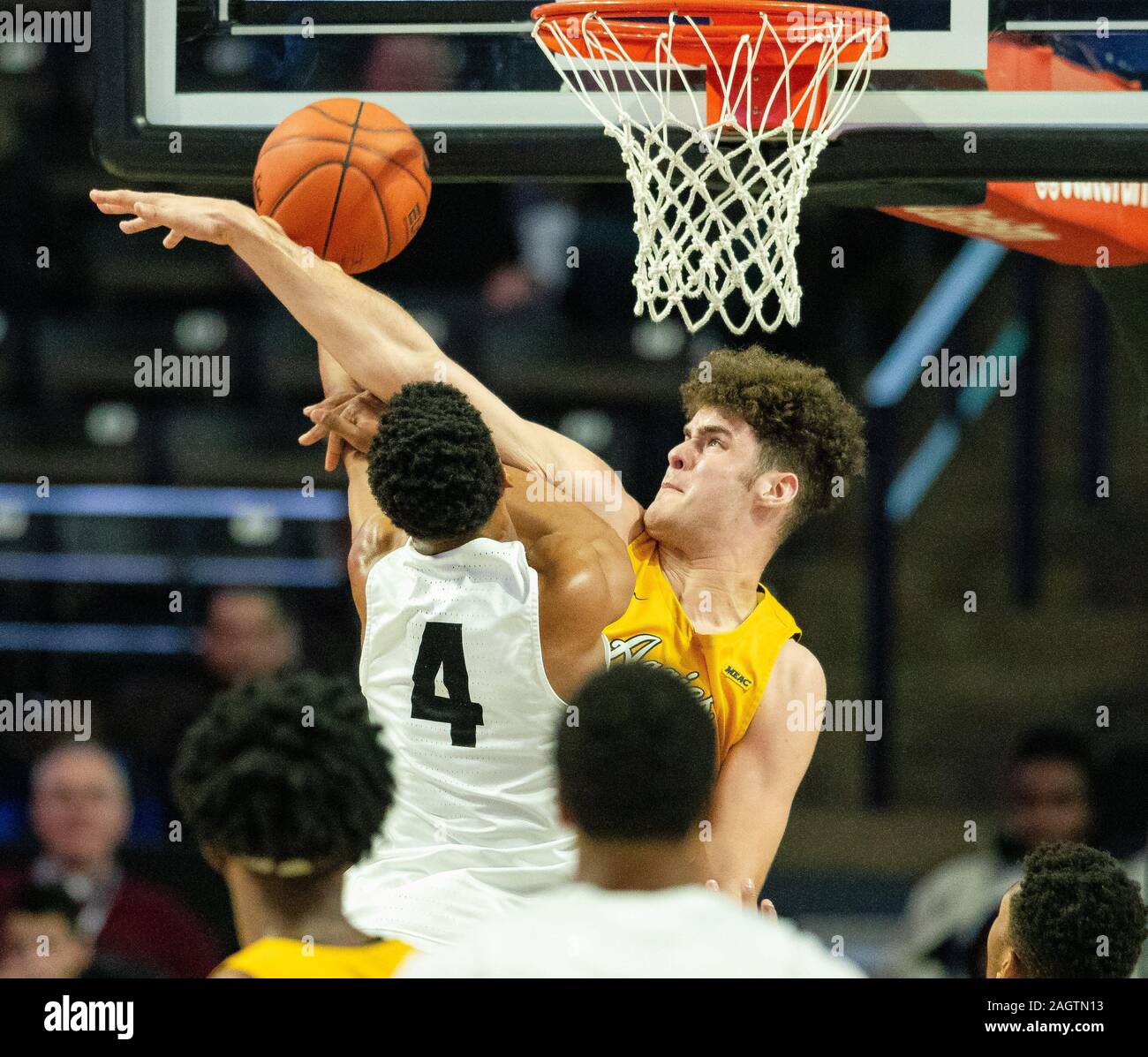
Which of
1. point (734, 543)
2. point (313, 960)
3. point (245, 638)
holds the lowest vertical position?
point (245, 638)

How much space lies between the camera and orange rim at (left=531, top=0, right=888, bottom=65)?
3189 millimetres

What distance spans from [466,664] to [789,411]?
1123 millimetres

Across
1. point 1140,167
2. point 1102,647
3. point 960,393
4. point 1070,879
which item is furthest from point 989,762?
point 1070,879

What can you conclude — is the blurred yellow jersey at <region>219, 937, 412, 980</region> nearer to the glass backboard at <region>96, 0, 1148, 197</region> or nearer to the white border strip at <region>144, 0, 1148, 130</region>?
the glass backboard at <region>96, 0, 1148, 197</region>

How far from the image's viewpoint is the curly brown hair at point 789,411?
351 cm

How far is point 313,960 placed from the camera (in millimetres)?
1865

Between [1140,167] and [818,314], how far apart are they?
319 cm

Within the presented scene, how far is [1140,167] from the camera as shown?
3244 millimetres

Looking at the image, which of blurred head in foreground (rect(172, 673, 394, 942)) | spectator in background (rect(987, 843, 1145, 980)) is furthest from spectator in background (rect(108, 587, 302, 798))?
blurred head in foreground (rect(172, 673, 394, 942))

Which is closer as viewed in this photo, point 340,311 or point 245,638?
point 340,311

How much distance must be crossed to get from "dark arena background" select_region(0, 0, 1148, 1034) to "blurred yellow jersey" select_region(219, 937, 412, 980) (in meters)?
1.74

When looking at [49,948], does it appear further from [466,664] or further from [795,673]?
[795,673]

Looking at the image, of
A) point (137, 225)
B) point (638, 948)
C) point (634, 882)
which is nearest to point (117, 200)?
point (137, 225)

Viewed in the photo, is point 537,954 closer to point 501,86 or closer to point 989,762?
point 501,86
